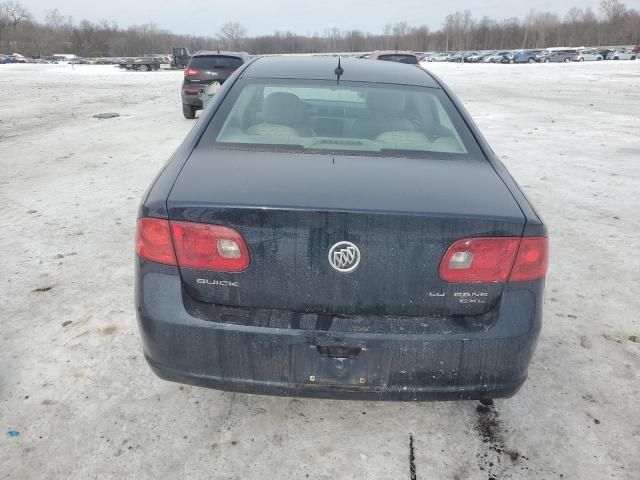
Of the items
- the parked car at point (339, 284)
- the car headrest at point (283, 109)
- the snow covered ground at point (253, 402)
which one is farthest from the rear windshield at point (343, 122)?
the snow covered ground at point (253, 402)

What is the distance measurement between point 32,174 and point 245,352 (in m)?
6.11

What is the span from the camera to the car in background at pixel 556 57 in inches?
2285

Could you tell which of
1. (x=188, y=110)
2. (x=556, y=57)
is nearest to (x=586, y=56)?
(x=556, y=57)

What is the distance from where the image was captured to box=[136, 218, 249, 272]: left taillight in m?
1.70

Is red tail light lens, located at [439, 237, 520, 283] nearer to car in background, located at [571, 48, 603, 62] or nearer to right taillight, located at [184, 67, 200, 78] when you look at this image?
right taillight, located at [184, 67, 200, 78]

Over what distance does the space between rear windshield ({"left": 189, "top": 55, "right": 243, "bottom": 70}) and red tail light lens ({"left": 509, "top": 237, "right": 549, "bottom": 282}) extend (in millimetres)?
10686

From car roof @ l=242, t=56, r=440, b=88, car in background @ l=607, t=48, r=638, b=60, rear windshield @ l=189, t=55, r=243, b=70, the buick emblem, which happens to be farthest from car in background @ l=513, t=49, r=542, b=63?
the buick emblem

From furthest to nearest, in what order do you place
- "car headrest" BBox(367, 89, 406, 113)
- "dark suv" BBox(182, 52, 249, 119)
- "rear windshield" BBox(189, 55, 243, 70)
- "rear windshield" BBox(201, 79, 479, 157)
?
"rear windshield" BBox(189, 55, 243, 70) → "dark suv" BBox(182, 52, 249, 119) → "car headrest" BBox(367, 89, 406, 113) → "rear windshield" BBox(201, 79, 479, 157)

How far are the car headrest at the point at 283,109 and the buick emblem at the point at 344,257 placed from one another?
1122 millimetres

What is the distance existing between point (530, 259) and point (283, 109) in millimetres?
1565

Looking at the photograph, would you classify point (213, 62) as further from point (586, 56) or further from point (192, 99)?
point (586, 56)

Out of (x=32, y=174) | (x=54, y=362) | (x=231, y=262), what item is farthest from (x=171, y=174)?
(x=32, y=174)

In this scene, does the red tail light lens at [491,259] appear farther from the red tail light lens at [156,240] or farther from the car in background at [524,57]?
the car in background at [524,57]

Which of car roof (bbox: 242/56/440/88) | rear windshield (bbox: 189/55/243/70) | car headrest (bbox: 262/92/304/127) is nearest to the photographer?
car headrest (bbox: 262/92/304/127)
